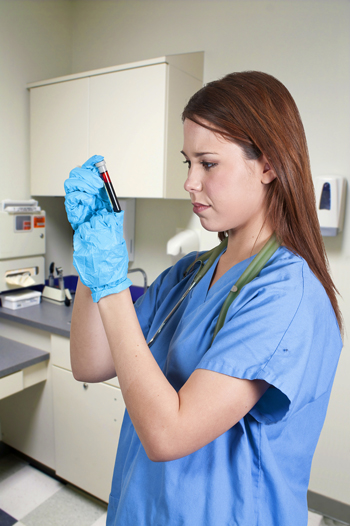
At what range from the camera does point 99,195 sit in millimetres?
803

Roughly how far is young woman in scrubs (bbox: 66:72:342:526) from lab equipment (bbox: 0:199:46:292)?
4.57 ft

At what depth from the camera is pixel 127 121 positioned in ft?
6.06


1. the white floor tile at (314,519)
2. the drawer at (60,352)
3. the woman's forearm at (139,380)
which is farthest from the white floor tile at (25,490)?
the woman's forearm at (139,380)

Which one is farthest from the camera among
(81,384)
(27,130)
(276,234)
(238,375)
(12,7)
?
(27,130)

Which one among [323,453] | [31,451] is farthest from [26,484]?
[323,453]

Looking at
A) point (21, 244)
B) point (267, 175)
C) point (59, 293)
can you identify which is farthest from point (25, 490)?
point (267, 175)

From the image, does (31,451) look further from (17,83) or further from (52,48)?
(52,48)

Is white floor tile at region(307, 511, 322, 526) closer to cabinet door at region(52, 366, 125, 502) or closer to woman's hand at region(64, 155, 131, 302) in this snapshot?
cabinet door at region(52, 366, 125, 502)

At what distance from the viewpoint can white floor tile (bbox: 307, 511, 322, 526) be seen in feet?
5.81

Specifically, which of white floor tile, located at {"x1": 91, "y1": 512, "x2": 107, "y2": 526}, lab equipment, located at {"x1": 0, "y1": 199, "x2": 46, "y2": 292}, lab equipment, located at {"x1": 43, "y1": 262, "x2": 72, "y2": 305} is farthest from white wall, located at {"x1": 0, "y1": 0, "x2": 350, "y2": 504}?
white floor tile, located at {"x1": 91, "y1": 512, "x2": 107, "y2": 526}

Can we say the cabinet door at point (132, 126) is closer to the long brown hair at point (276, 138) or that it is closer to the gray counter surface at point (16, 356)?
the gray counter surface at point (16, 356)

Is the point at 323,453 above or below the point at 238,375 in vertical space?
below

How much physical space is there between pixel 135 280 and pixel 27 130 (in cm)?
110

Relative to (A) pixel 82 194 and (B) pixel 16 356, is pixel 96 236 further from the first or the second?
(B) pixel 16 356
